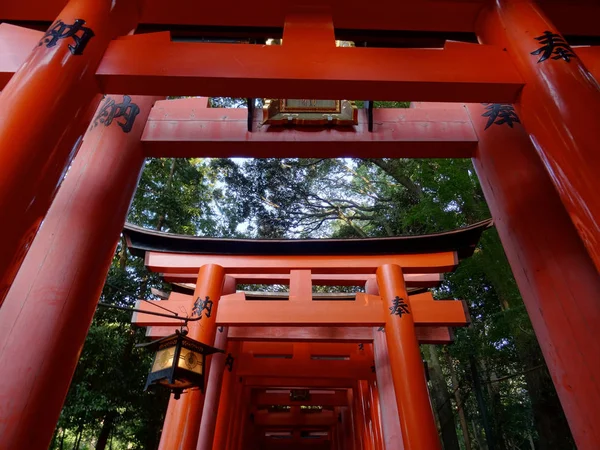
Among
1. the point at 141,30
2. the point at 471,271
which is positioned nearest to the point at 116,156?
the point at 141,30

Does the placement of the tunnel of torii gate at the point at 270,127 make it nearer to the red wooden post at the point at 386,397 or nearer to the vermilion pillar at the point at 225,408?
the red wooden post at the point at 386,397

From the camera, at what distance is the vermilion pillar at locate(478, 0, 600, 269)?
5.85 feet

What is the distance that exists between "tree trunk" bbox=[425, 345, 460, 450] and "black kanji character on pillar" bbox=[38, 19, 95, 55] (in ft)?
38.7

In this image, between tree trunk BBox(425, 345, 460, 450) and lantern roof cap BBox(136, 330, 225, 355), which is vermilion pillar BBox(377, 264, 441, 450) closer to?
lantern roof cap BBox(136, 330, 225, 355)

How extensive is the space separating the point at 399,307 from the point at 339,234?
9948 millimetres

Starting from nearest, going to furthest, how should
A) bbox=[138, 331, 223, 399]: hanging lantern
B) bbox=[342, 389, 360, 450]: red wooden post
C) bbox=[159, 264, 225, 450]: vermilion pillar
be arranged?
bbox=[138, 331, 223, 399]: hanging lantern → bbox=[159, 264, 225, 450]: vermilion pillar → bbox=[342, 389, 360, 450]: red wooden post

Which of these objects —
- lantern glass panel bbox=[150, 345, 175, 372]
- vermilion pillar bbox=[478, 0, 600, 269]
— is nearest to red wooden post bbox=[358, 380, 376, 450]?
lantern glass panel bbox=[150, 345, 175, 372]

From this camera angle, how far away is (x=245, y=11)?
2.84m

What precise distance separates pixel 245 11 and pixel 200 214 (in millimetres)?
11861

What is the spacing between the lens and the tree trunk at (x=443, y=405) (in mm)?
11070

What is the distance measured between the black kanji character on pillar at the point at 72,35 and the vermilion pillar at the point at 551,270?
9.89 feet

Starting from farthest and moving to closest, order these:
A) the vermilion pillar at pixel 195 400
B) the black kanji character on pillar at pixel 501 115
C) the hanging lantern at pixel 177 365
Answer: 1. the vermilion pillar at pixel 195 400
2. the hanging lantern at pixel 177 365
3. the black kanji character on pillar at pixel 501 115

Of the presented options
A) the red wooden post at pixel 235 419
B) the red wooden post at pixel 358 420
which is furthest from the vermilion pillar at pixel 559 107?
the red wooden post at pixel 358 420

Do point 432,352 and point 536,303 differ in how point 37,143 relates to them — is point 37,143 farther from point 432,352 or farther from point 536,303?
point 432,352
